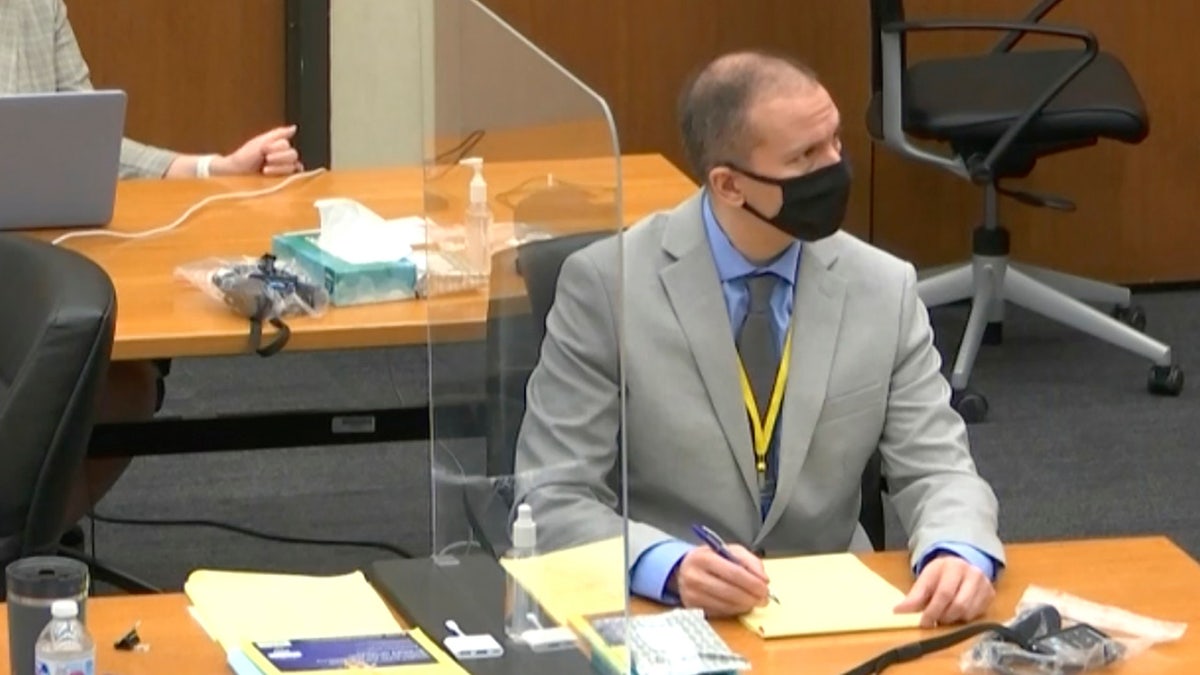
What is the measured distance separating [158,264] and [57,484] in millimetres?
665

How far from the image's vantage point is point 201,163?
3.96 meters

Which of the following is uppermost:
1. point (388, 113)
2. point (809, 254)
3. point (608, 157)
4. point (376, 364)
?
point (608, 157)

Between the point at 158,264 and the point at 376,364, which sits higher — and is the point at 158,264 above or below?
above

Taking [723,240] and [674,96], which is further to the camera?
[674,96]

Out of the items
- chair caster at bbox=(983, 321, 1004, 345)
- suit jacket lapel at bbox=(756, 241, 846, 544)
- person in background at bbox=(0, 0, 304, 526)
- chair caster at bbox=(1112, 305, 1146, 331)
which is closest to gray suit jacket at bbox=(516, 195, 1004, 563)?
suit jacket lapel at bbox=(756, 241, 846, 544)

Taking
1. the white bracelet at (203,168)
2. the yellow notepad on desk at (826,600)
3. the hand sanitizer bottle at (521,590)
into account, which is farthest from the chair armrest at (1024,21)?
the hand sanitizer bottle at (521,590)

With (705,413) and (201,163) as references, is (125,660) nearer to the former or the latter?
(705,413)

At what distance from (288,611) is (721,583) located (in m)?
0.44

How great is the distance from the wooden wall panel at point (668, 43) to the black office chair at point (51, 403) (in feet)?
9.44

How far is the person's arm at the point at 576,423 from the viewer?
2.02 meters

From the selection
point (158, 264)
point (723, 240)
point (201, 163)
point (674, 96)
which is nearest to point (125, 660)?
point (723, 240)

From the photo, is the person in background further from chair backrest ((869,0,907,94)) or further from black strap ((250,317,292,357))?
chair backrest ((869,0,907,94))

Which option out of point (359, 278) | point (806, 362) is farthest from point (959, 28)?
point (806, 362)

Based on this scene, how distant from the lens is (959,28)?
490 centimetres
